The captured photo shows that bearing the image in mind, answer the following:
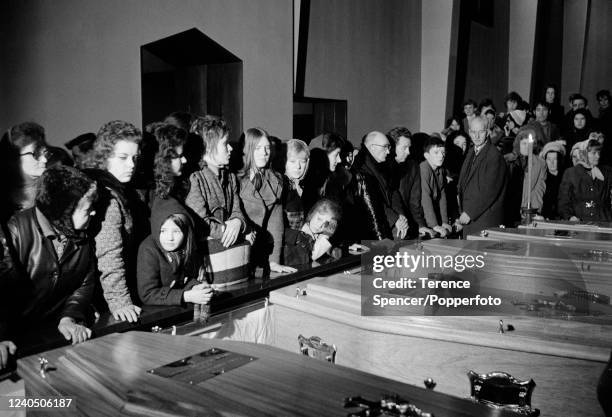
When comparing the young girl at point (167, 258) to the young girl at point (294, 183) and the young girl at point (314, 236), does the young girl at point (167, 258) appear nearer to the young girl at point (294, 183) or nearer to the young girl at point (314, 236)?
the young girl at point (314, 236)

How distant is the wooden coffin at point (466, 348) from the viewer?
1.62 meters

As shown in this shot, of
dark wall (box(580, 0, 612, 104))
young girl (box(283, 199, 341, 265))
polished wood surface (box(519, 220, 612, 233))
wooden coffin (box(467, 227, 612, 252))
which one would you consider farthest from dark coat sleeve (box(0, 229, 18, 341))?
dark wall (box(580, 0, 612, 104))

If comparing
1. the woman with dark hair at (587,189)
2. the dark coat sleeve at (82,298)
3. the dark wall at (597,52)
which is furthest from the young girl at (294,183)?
the dark wall at (597,52)

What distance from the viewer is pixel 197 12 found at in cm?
512

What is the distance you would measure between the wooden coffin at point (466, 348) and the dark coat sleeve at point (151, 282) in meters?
0.72

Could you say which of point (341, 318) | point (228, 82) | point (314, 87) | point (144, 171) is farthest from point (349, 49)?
point (341, 318)

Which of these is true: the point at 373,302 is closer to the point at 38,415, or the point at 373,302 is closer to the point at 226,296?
the point at 226,296

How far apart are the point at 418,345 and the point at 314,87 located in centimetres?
529

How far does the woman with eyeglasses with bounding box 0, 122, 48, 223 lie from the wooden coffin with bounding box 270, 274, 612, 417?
1.61m

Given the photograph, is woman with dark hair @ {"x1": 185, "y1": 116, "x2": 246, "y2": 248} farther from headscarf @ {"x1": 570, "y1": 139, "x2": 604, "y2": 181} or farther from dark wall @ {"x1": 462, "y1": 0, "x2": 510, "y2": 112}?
dark wall @ {"x1": 462, "y1": 0, "x2": 510, "y2": 112}

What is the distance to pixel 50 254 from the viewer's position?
2387mm

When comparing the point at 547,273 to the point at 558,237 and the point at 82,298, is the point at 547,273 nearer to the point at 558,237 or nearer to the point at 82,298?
the point at 558,237

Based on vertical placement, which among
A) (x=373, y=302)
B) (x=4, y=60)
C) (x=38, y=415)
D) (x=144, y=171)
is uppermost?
(x=4, y=60)

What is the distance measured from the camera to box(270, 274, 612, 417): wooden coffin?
1.62 metres
